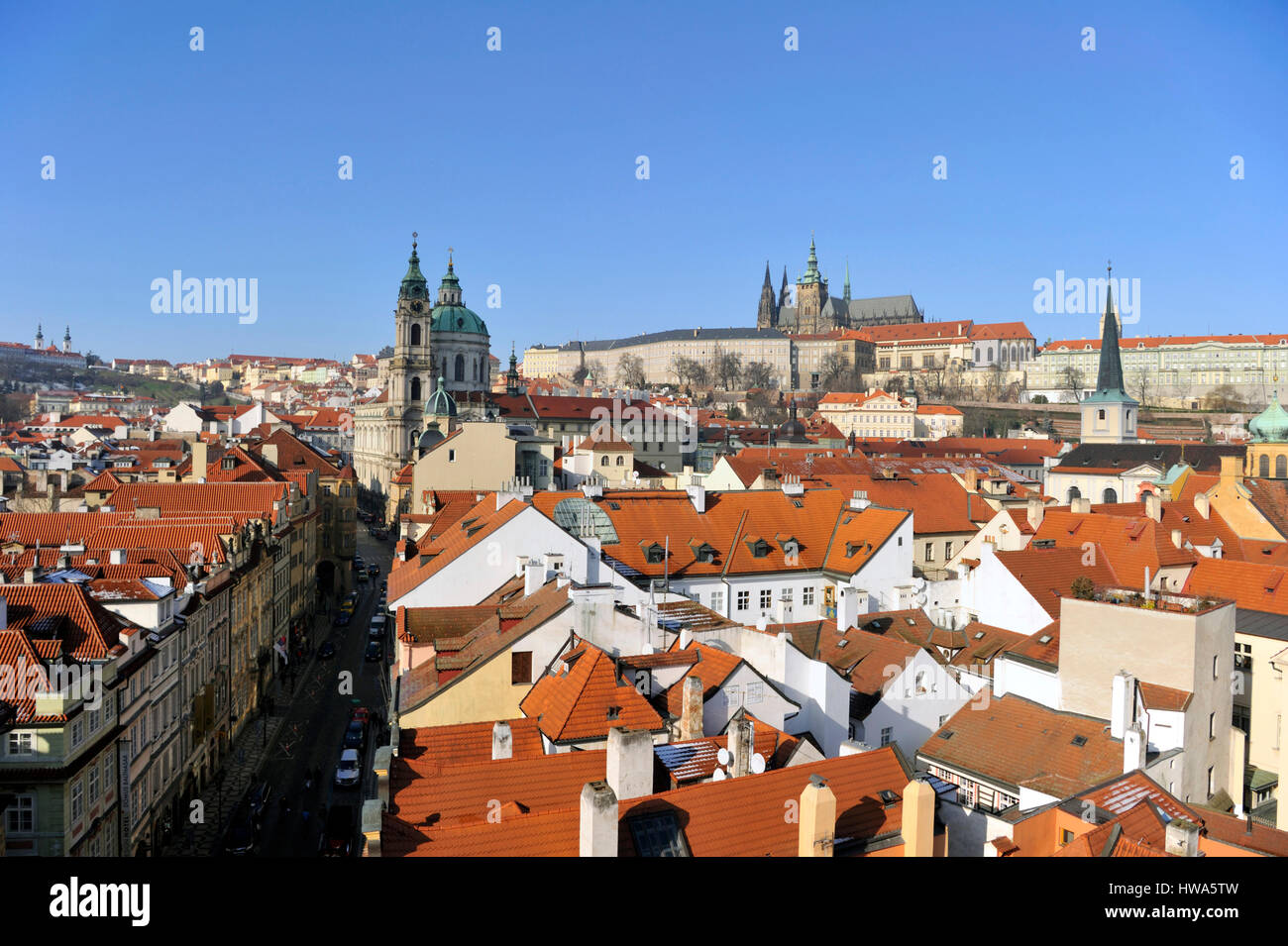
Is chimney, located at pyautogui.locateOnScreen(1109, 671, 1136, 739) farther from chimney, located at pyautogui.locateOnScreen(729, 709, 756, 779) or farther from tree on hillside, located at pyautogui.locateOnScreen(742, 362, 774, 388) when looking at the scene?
tree on hillside, located at pyautogui.locateOnScreen(742, 362, 774, 388)

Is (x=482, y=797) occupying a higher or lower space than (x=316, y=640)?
higher

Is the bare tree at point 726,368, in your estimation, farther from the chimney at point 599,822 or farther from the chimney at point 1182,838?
the chimney at point 599,822

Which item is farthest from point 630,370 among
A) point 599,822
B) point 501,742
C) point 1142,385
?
point 599,822

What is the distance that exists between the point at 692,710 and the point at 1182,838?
6304 mm

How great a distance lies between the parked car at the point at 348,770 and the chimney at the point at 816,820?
1562 centimetres

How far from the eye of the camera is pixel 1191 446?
63.9 m

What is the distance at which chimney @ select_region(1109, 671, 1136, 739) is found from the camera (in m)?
16.0

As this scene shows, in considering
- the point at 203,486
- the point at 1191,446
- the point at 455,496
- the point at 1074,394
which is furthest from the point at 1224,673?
the point at 1074,394

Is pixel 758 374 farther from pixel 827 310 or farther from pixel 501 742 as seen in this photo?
pixel 501 742

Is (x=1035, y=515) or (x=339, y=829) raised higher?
(x=1035, y=515)

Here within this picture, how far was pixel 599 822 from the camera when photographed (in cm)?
955

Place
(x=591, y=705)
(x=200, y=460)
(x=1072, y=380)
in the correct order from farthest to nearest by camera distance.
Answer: (x=1072, y=380) → (x=200, y=460) → (x=591, y=705)
